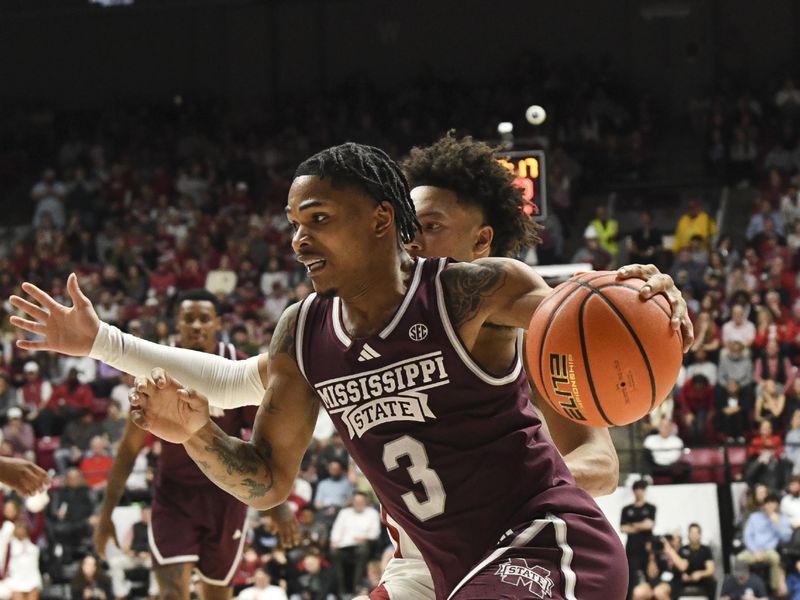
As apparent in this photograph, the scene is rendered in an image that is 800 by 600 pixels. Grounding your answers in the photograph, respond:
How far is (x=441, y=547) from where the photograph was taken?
3285 millimetres

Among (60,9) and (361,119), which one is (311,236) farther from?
(60,9)

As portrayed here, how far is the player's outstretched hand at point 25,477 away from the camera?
5023 millimetres

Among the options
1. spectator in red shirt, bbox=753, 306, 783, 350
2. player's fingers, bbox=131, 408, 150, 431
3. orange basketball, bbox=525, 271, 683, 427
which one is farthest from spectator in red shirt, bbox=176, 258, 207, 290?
orange basketball, bbox=525, 271, 683, 427

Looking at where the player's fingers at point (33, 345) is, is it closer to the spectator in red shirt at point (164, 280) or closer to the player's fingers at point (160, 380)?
the player's fingers at point (160, 380)

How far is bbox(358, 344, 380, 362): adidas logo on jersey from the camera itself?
10.9 ft

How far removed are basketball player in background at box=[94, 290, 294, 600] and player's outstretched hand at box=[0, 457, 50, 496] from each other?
4.78 feet

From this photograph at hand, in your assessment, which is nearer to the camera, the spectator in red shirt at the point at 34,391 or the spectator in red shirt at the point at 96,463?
the spectator in red shirt at the point at 96,463

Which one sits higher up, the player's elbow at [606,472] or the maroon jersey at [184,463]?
the player's elbow at [606,472]

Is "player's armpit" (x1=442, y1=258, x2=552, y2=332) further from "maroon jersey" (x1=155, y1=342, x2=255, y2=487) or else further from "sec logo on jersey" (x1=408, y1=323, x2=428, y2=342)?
"maroon jersey" (x1=155, y1=342, x2=255, y2=487)

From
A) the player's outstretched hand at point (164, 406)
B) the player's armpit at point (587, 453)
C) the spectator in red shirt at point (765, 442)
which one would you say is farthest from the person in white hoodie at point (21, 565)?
the player's outstretched hand at point (164, 406)

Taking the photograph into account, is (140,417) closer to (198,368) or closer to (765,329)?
(198,368)

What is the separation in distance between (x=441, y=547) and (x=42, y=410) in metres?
11.2

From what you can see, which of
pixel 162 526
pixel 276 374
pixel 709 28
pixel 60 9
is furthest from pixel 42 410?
pixel 709 28

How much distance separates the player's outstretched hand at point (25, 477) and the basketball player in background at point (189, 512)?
1.46 metres
